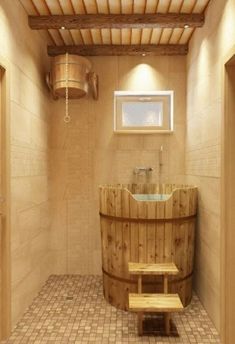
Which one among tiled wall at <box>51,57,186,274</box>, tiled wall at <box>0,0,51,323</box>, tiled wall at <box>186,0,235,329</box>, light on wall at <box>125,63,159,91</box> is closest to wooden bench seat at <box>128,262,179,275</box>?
tiled wall at <box>186,0,235,329</box>

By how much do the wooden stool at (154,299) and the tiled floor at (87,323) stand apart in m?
0.18

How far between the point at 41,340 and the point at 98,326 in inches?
18.9

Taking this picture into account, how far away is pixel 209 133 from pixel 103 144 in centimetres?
146

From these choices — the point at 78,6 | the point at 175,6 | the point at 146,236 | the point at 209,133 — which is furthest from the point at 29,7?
the point at 146,236

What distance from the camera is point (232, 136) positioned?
2.27m

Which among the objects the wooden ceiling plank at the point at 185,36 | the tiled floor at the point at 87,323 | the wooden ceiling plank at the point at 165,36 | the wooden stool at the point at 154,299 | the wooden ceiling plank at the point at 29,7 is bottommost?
the tiled floor at the point at 87,323

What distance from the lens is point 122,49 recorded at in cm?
363

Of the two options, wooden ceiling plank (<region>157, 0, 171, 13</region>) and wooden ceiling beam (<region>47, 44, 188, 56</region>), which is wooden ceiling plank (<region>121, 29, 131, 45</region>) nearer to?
wooden ceiling beam (<region>47, 44, 188, 56</region>)

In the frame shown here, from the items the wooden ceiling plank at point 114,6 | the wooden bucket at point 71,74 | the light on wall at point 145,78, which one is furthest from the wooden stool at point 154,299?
the wooden ceiling plank at point 114,6

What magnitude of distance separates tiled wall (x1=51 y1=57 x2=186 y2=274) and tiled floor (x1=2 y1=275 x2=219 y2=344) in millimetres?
785

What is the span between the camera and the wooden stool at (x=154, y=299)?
2342 mm

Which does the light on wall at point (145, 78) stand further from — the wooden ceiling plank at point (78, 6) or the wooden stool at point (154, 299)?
the wooden stool at point (154, 299)

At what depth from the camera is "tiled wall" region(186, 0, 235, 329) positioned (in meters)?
2.39

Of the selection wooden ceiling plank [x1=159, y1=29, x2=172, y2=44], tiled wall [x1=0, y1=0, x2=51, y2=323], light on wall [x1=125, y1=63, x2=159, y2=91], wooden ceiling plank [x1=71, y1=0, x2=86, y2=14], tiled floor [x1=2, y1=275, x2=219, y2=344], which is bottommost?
tiled floor [x1=2, y1=275, x2=219, y2=344]
